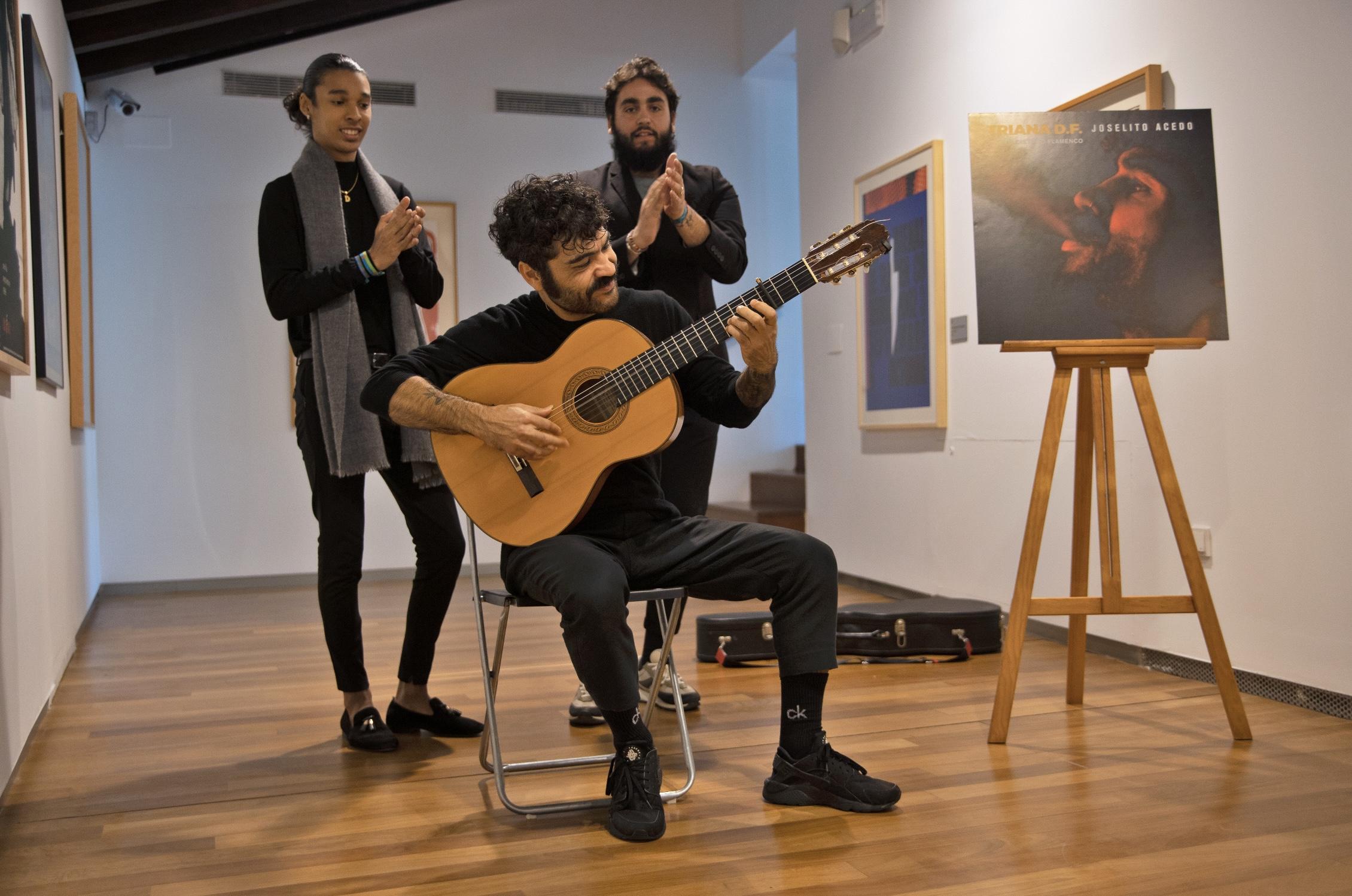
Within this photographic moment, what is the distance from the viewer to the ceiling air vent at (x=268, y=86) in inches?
252

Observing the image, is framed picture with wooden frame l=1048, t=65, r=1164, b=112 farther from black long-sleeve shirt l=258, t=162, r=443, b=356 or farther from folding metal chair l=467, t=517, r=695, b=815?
folding metal chair l=467, t=517, r=695, b=815

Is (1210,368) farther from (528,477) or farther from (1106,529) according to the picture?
(528,477)

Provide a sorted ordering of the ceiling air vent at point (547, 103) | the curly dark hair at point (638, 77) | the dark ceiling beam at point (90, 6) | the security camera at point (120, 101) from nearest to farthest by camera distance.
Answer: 1. the curly dark hair at point (638, 77)
2. the dark ceiling beam at point (90, 6)
3. the security camera at point (120, 101)
4. the ceiling air vent at point (547, 103)

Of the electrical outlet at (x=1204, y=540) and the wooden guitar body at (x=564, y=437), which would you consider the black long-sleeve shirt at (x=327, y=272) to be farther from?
the electrical outlet at (x=1204, y=540)

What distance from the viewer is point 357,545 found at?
2779 mm

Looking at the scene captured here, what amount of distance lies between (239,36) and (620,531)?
4.90 m

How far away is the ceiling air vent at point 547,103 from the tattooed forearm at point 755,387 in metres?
5.01

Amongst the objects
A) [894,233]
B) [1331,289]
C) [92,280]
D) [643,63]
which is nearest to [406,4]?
[92,280]

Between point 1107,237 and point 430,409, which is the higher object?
point 1107,237

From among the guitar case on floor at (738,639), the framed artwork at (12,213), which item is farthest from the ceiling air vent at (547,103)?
the guitar case on floor at (738,639)

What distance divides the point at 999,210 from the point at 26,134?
8.81 ft

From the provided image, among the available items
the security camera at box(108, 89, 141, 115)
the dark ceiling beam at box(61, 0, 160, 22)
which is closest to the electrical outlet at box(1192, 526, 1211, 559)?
the dark ceiling beam at box(61, 0, 160, 22)

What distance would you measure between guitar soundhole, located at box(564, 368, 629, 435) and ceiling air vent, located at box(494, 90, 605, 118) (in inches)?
197

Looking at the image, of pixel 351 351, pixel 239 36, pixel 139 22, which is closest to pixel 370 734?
pixel 351 351
